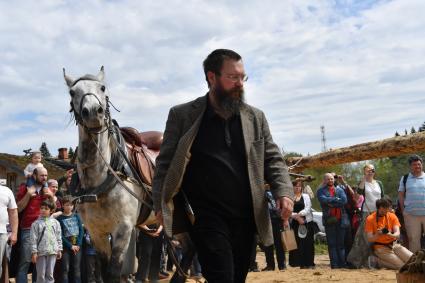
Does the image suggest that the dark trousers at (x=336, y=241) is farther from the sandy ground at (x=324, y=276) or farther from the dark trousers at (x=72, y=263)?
the dark trousers at (x=72, y=263)

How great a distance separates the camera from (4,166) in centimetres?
2586

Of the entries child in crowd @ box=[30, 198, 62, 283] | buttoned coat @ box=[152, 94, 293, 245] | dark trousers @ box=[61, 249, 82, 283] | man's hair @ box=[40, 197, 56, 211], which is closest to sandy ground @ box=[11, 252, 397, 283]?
dark trousers @ box=[61, 249, 82, 283]

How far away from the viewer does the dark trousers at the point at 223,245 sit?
387 centimetres

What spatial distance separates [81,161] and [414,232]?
681 centimetres

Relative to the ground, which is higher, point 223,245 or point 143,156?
point 143,156

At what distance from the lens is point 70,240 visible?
9.70m

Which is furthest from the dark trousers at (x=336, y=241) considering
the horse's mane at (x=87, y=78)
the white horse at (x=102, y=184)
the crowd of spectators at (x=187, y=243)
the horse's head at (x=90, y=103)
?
the horse's mane at (x=87, y=78)

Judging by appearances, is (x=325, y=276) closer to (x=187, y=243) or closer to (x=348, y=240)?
(x=348, y=240)

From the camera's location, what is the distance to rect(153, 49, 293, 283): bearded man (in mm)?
3984

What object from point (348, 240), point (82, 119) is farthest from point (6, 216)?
point (348, 240)

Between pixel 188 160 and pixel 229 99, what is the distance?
0.53m

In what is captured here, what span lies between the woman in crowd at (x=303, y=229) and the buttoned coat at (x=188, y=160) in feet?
28.0

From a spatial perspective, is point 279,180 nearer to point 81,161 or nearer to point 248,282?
point 81,161

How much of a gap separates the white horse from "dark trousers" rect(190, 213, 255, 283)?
9.23 ft
